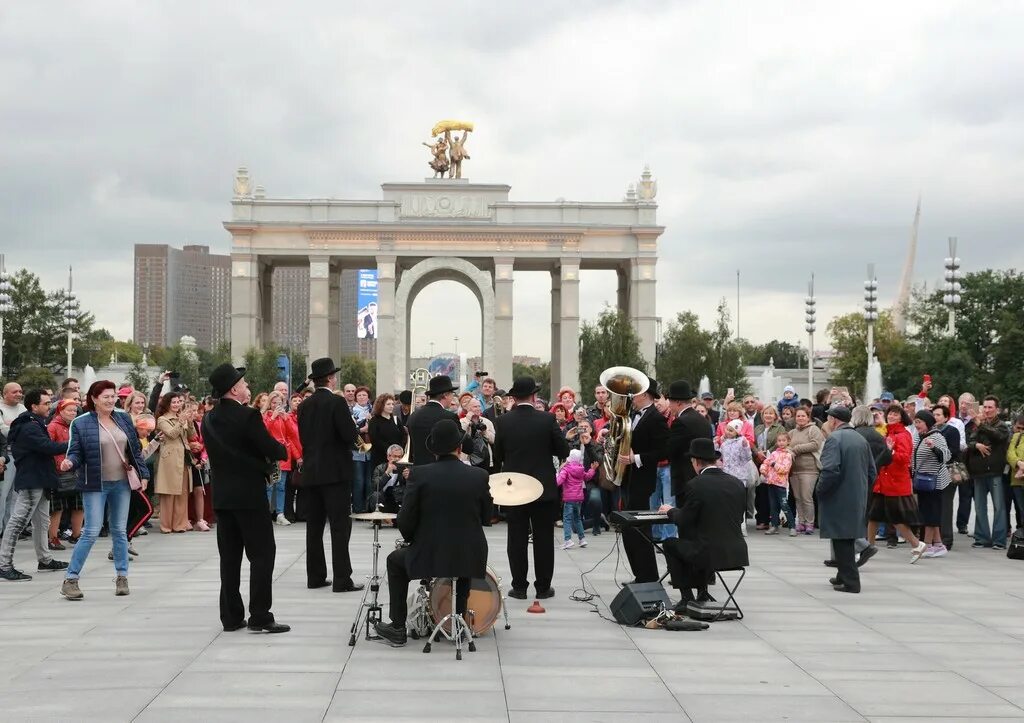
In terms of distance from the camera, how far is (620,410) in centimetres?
1091

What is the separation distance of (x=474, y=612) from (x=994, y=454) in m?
9.44

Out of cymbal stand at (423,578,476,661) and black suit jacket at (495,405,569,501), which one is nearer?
cymbal stand at (423,578,476,661)

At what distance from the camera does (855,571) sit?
38.1 feet

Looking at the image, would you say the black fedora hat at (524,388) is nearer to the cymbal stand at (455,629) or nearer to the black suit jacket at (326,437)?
the black suit jacket at (326,437)

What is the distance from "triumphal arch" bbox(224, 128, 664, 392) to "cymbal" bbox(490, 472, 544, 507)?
53.8 metres

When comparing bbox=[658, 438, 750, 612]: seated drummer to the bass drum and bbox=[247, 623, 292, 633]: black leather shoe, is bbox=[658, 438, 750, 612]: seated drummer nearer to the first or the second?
the bass drum

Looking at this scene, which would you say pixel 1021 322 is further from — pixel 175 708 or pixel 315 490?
pixel 175 708

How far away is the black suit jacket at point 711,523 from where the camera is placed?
31.6ft

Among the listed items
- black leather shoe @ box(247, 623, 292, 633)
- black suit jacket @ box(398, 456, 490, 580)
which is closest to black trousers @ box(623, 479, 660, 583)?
black suit jacket @ box(398, 456, 490, 580)

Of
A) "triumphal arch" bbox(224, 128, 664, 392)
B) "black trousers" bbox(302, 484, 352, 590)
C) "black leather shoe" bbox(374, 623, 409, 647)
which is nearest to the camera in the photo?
"black leather shoe" bbox(374, 623, 409, 647)

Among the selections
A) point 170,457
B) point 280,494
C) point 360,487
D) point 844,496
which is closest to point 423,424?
point 844,496

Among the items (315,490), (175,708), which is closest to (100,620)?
(315,490)

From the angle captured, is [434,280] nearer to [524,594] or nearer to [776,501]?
[776,501]

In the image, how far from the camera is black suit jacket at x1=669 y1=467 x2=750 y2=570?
31.6 feet
